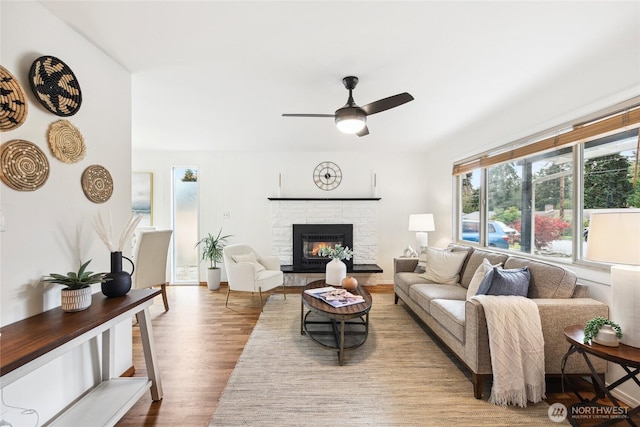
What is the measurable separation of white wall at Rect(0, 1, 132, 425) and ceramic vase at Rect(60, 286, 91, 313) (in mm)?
150

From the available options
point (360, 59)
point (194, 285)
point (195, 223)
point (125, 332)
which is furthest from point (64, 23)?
point (194, 285)

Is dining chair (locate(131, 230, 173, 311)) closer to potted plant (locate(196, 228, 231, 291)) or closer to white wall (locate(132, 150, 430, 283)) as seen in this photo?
potted plant (locate(196, 228, 231, 291))

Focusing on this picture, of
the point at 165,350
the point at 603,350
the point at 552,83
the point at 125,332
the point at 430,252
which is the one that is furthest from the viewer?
the point at 430,252

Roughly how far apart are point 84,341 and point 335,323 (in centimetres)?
214

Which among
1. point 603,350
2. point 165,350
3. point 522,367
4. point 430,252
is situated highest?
point 430,252

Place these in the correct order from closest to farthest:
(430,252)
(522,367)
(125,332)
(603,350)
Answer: (603,350) → (522,367) → (125,332) → (430,252)

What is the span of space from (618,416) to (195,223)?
539cm

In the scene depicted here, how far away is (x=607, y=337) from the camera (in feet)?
5.08

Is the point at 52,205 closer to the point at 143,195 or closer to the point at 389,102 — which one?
the point at 389,102

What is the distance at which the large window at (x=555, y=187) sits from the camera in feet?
6.61

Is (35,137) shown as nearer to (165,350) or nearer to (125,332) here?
(125,332)

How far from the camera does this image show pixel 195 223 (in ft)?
16.4

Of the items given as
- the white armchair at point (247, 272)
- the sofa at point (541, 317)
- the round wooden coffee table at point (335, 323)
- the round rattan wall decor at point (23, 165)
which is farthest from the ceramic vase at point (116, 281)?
the sofa at point (541, 317)

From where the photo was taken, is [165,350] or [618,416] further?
[165,350]
